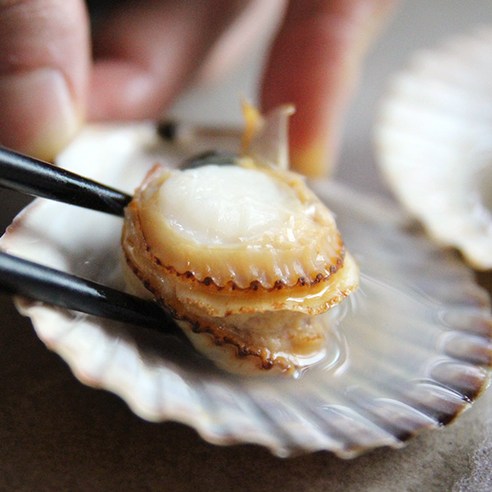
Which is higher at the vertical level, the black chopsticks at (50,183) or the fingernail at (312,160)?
the black chopsticks at (50,183)

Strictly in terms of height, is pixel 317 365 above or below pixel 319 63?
below

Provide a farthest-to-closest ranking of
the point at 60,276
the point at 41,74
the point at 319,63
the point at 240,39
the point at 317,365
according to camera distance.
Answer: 1. the point at 240,39
2. the point at 319,63
3. the point at 41,74
4. the point at 317,365
5. the point at 60,276

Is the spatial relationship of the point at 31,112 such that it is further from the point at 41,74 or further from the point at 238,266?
the point at 238,266

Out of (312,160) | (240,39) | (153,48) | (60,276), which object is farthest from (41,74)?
(240,39)

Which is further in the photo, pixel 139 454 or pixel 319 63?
pixel 319 63

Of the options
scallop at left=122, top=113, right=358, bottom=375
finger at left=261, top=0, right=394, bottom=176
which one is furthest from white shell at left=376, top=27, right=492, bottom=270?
scallop at left=122, top=113, right=358, bottom=375

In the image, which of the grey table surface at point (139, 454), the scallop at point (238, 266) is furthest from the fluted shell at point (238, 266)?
the grey table surface at point (139, 454)

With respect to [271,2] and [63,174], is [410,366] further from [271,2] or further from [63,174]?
[271,2]

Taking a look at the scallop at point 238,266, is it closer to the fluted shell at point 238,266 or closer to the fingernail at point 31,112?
the fluted shell at point 238,266

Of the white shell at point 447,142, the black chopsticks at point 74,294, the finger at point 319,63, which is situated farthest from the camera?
the finger at point 319,63
